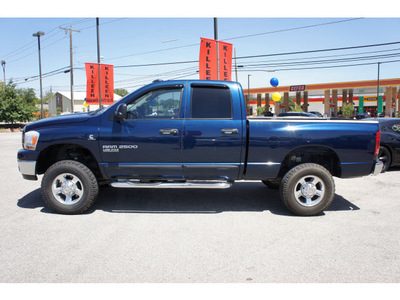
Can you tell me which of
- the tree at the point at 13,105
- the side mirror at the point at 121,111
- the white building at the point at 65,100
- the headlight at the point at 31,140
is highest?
the white building at the point at 65,100

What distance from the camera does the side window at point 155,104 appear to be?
16.5 feet

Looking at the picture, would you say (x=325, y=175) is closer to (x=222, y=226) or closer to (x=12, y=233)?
(x=222, y=226)

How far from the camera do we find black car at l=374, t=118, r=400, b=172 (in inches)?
340

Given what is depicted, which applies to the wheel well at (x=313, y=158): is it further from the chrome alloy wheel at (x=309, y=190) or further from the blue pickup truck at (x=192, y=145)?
the chrome alloy wheel at (x=309, y=190)

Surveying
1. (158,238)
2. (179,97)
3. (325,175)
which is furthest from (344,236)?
(179,97)

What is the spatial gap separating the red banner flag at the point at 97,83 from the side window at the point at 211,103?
746 inches

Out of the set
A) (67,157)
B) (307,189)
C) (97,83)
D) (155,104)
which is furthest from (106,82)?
(307,189)

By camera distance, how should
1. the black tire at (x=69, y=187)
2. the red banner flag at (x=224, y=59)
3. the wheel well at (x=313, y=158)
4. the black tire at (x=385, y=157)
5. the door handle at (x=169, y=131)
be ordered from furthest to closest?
1. the red banner flag at (x=224, y=59)
2. the black tire at (x=385, y=157)
3. the wheel well at (x=313, y=158)
4. the black tire at (x=69, y=187)
5. the door handle at (x=169, y=131)

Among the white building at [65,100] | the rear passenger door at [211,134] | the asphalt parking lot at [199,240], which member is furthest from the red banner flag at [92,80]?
the white building at [65,100]

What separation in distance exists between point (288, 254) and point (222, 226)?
3.76 ft

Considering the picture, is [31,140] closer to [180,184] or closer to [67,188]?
[67,188]

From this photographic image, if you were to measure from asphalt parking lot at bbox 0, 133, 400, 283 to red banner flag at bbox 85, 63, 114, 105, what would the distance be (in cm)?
1749
